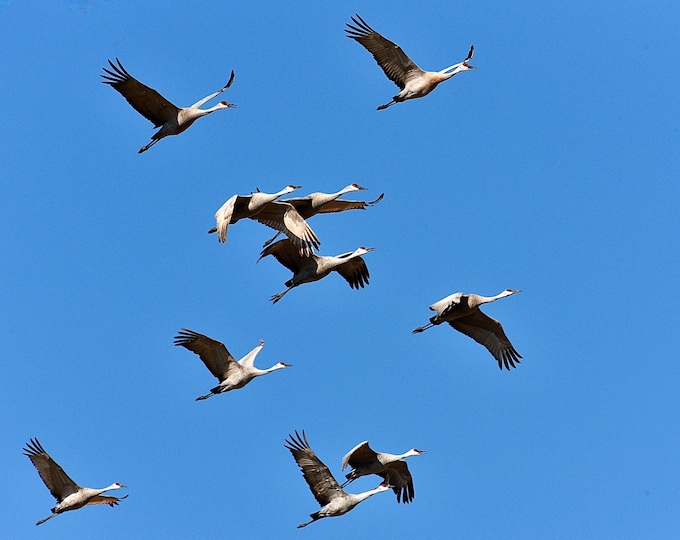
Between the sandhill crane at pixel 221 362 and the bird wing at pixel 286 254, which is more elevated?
the bird wing at pixel 286 254

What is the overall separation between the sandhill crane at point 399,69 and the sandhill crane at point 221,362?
209 inches

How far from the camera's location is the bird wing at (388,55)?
2352cm

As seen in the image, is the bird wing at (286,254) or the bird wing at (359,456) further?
the bird wing at (286,254)

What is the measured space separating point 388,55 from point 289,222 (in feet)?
12.4

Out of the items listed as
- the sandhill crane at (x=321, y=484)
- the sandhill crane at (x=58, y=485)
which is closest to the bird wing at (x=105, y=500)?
the sandhill crane at (x=58, y=485)

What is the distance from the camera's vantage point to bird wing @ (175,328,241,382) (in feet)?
75.0

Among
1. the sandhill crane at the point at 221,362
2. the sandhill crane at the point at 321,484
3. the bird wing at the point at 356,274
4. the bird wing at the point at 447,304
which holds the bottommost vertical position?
the sandhill crane at the point at 321,484

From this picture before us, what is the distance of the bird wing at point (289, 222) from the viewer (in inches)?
885

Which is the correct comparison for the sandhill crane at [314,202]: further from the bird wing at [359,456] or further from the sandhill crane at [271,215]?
the bird wing at [359,456]

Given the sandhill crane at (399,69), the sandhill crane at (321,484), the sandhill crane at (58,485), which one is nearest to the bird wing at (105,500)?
the sandhill crane at (58,485)

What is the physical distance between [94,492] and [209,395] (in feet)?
9.78

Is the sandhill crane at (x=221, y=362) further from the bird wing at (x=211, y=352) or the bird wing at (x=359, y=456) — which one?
the bird wing at (x=359, y=456)

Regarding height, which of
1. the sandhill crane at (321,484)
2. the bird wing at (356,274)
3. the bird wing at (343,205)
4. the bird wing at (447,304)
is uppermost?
the bird wing at (343,205)

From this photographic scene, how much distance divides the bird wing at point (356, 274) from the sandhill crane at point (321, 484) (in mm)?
4620
